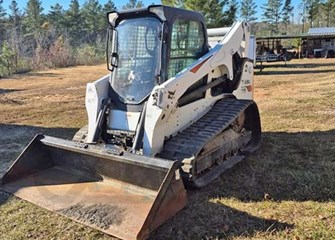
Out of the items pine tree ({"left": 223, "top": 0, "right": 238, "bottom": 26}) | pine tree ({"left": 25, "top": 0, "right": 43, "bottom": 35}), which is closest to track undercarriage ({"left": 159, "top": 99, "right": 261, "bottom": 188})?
pine tree ({"left": 223, "top": 0, "right": 238, "bottom": 26})

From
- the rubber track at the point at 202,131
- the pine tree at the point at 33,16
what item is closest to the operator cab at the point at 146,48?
the rubber track at the point at 202,131

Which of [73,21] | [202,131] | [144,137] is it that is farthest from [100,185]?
[73,21]

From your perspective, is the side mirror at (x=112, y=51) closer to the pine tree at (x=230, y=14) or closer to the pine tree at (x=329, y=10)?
the pine tree at (x=230, y=14)

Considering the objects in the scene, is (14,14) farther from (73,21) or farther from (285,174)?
(285,174)

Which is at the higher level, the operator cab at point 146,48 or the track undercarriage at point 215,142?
the operator cab at point 146,48

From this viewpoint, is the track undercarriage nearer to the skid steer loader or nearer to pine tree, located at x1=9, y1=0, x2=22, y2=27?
the skid steer loader

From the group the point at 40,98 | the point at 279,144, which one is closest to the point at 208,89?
the point at 279,144

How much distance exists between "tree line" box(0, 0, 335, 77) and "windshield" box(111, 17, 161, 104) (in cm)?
2085

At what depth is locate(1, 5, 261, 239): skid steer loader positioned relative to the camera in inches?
139

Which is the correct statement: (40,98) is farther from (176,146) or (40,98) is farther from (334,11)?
(334,11)

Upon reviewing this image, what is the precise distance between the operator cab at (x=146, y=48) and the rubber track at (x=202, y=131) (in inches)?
26.1

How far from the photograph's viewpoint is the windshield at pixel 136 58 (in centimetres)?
448

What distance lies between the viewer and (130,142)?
14.4 ft

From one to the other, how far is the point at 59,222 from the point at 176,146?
149 centimetres
